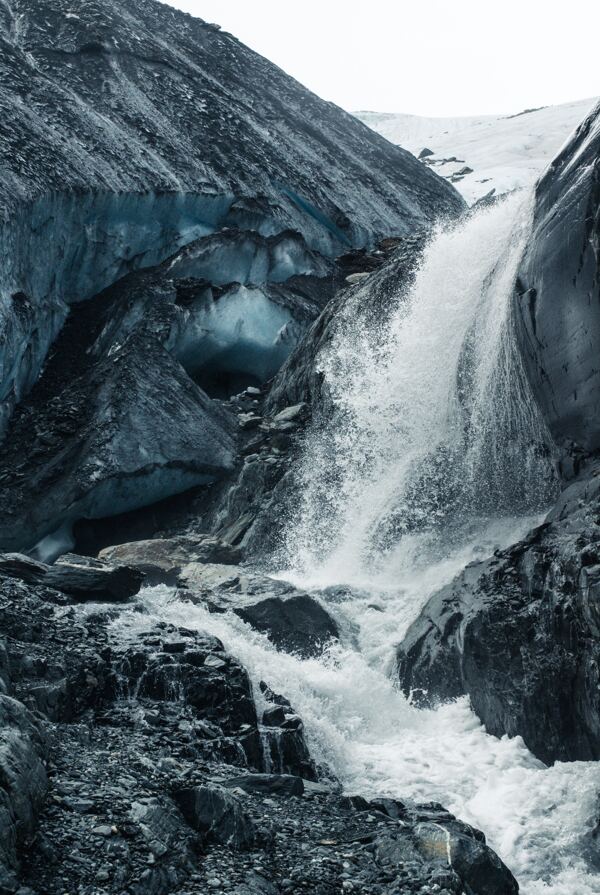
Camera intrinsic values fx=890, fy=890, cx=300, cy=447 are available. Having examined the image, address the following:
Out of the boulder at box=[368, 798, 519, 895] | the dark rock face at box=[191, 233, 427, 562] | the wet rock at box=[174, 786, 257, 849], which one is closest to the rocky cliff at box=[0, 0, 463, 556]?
the dark rock face at box=[191, 233, 427, 562]

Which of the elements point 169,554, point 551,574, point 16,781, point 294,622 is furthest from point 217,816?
point 169,554

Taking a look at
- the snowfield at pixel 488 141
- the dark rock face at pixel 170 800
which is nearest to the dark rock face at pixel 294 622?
the dark rock face at pixel 170 800

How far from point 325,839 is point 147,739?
1.92m

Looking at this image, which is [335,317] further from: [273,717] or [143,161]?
[273,717]

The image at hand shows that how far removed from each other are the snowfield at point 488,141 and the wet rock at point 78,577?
34.6 metres

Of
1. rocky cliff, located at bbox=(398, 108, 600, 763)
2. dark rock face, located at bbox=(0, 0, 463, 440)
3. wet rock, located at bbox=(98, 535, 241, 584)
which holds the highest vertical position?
dark rock face, located at bbox=(0, 0, 463, 440)

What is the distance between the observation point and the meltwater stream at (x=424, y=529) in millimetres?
8641

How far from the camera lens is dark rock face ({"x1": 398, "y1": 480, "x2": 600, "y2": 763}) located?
9.19 m

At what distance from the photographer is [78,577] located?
1184cm

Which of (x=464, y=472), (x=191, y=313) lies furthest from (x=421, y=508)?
(x=191, y=313)

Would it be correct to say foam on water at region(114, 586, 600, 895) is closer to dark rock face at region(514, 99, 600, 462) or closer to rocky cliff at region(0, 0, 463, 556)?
dark rock face at region(514, 99, 600, 462)

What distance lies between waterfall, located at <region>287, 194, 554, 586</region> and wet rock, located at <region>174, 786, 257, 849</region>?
7945mm

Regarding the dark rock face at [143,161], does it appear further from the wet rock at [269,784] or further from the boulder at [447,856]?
the boulder at [447,856]

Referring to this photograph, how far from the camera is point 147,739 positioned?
775cm
